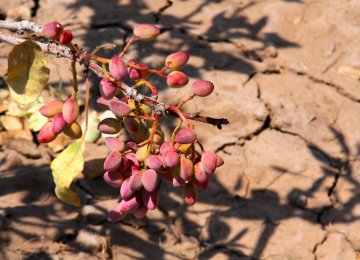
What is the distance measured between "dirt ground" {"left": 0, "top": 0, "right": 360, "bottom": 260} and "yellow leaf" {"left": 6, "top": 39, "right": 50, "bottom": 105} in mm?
968

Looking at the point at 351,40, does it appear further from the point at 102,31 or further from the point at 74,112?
the point at 74,112

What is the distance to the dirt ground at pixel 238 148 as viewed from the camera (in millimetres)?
2553

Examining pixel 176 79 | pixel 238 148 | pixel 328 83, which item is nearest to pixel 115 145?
pixel 176 79

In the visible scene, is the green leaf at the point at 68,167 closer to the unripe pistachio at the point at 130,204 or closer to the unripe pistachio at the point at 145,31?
the unripe pistachio at the point at 130,204

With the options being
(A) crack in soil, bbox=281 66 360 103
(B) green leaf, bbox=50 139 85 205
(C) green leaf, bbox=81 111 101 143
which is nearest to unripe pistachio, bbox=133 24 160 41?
(B) green leaf, bbox=50 139 85 205

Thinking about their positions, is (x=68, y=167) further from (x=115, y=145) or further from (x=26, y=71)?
(x=26, y=71)

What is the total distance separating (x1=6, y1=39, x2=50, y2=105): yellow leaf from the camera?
5.27 feet

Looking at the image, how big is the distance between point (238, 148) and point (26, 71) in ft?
4.83

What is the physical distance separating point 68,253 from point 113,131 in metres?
0.99

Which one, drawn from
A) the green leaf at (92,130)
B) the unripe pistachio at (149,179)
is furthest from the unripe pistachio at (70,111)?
the green leaf at (92,130)

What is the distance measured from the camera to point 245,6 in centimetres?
339

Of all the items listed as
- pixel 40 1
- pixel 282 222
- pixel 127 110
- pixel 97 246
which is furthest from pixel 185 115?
pixel 40 1

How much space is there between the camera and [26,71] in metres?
1.63

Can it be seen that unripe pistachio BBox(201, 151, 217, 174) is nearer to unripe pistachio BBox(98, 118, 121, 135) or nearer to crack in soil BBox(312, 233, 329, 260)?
unripe pistachio BBox(98, 118, 121, 135)
